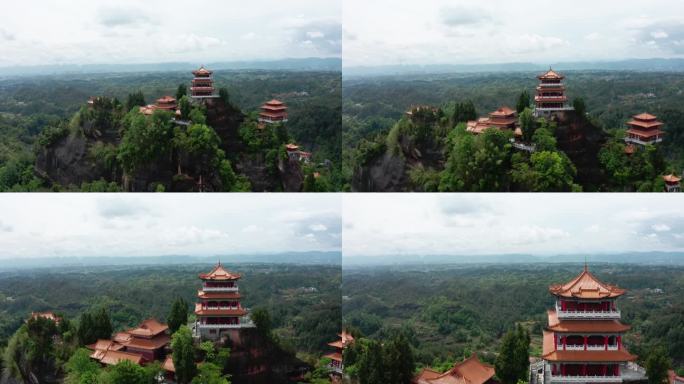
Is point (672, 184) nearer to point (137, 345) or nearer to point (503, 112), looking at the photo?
point (503, 112)

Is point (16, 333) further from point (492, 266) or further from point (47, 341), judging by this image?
point (492, 266)

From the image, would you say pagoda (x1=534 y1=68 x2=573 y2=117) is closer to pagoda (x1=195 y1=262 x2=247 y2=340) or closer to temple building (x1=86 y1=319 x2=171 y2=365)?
pagoda (x1=195 y1=262 x2=247 y2=340)

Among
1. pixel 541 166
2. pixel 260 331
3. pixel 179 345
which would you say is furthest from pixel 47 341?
pixel 541 166

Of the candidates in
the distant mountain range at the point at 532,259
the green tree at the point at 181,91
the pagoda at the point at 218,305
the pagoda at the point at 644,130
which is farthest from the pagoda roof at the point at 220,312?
the pagoda at the point at 644,130

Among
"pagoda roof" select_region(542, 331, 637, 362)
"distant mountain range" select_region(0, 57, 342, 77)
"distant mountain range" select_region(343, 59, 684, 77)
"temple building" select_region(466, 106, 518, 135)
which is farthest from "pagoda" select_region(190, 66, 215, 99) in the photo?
"pagoda roof" select_region(542, 331, 637, 362)

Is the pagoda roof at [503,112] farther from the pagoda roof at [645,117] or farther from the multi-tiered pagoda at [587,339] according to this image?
the multi-tiered pagoda at [587,339]

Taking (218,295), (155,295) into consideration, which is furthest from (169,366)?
(155,295)
